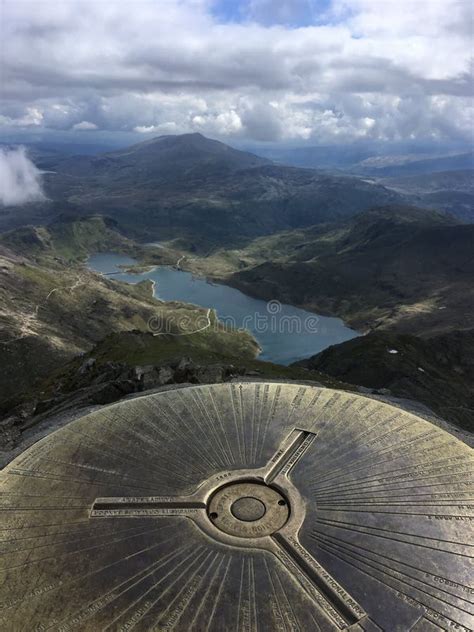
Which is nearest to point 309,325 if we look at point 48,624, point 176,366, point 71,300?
point 71,300

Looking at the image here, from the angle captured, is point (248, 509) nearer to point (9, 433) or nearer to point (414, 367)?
point (9, 433)

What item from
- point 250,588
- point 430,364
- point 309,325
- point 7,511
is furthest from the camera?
point 309,325

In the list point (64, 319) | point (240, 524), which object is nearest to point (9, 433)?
point (240, 524)

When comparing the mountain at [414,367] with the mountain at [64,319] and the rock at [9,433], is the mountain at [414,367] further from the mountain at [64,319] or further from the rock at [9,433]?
the rock at [9,433]

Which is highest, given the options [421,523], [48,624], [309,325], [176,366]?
[421,523]

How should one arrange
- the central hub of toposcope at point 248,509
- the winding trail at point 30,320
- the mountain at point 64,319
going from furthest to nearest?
the winding trail at point 30,320
the mountain at point 64,319
the central hub of toposcope at point 248,509

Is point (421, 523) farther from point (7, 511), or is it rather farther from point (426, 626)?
point (7, 511)

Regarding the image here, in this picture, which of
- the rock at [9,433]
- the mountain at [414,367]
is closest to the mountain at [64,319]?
the mountain at [414,367]
